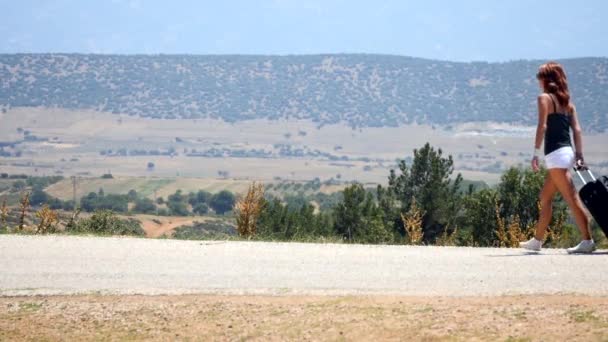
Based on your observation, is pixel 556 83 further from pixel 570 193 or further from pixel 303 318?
pixel 303 318

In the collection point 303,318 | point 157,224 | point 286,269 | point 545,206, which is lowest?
point 157,224

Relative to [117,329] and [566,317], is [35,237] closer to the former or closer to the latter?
[117,329]

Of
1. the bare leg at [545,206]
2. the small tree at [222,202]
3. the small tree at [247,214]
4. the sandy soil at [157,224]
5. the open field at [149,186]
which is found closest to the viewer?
the bare leg at [545,206]

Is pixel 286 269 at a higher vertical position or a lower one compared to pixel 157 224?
higher

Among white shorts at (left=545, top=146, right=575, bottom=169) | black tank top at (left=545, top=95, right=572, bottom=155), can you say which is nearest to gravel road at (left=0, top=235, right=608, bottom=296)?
white shorts at (left=545, top=146, right=575, bottom=169)

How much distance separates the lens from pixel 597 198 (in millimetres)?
11469

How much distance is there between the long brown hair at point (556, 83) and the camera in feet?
38.5

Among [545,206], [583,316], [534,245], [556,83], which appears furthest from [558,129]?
[583,316]

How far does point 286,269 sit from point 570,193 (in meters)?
3.41

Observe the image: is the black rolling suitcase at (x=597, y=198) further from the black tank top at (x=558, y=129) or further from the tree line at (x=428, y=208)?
the tree line at (x=428, y=208)

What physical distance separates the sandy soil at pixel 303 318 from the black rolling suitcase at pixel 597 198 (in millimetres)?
1899

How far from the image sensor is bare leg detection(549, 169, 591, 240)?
11.7 m

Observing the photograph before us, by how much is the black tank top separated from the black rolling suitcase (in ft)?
1.84

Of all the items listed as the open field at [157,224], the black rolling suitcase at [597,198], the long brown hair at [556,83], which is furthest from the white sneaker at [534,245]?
the open field at [157,224]
